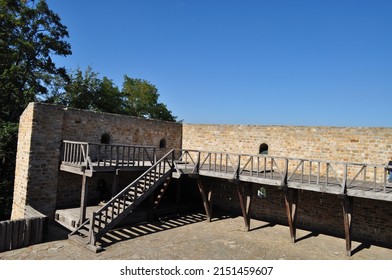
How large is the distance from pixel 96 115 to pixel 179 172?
468 cm

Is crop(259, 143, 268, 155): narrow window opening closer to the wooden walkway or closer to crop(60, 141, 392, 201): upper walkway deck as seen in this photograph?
crop(60, 141, 392, 201): upper walkway deck

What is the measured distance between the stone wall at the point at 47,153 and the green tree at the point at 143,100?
21.4 metres

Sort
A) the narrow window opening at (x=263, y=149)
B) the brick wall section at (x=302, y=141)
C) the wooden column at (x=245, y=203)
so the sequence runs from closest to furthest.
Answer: the brick wall section at (x=302, y=141)
the wooden column at (x=245, y=203)
the narrow window opening at (x=263, y=149)

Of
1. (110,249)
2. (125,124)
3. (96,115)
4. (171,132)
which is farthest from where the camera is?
(171,132)

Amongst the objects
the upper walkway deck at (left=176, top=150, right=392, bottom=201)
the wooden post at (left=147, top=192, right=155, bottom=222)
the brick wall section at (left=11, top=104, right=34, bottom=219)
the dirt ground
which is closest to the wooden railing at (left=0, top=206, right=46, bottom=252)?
the dirt ground

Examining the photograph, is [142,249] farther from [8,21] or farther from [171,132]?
[8,21]

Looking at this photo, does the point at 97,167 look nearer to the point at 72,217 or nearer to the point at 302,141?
the point at 72,217

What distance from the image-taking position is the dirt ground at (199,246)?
809cm

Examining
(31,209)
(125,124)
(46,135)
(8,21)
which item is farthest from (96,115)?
(8,21)

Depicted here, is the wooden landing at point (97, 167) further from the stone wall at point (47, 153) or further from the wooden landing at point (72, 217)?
the wooden landing at point (72, 217)

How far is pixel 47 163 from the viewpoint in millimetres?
10891

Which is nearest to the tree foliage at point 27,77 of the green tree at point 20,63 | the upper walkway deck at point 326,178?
the green tree at point 20,63

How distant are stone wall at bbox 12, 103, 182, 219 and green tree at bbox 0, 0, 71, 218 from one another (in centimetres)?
242

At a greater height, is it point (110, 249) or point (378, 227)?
point (378, 227)
